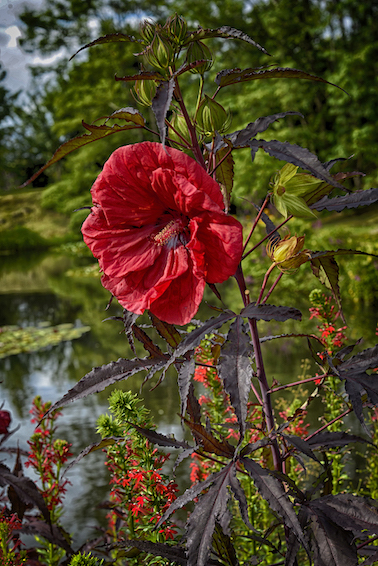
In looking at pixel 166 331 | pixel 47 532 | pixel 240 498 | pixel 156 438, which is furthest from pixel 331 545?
pixel 47 532

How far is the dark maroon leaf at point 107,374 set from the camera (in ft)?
2.26

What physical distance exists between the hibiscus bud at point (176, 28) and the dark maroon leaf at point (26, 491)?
96cm

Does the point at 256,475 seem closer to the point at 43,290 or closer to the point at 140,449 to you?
the point at 140,449

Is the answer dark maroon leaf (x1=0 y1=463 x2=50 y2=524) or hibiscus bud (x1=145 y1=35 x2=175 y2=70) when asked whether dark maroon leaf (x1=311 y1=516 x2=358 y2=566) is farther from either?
hibiscus bud (x1=145 y1=35 x2=175 y2=70)

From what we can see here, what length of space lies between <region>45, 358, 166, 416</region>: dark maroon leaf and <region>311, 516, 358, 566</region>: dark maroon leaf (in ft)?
1.17

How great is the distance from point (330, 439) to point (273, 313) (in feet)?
1.17

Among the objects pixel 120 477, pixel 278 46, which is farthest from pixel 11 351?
pixel 278 46

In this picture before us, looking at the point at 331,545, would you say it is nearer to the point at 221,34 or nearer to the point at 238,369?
the point at 238,369

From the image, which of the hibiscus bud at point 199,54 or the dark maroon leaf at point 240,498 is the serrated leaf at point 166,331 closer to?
the dark maroon leaf at point 240,498

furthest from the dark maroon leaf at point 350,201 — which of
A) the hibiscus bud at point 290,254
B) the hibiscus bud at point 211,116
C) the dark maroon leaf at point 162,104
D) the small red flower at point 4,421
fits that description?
the small red flower at point 4,421

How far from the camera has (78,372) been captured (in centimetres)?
380

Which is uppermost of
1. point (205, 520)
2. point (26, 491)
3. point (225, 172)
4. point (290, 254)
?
point (225, 172)

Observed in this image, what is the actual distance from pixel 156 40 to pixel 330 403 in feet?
3.10

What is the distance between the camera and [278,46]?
10641mm
